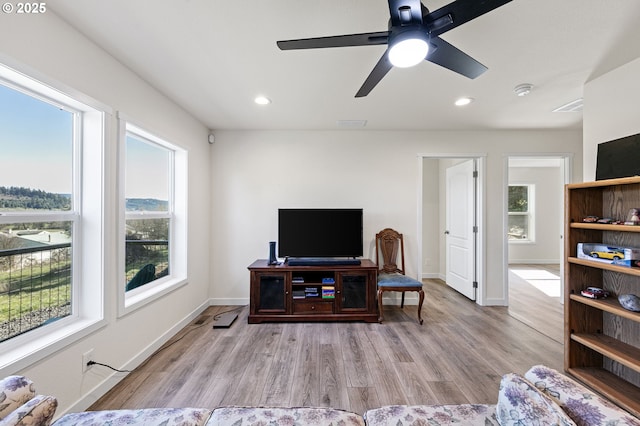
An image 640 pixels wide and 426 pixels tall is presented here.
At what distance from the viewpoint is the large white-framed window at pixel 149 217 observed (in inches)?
86.7

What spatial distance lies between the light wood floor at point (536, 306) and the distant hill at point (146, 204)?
439 cm

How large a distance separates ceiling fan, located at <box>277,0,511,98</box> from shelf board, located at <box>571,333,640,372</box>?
2.17 m

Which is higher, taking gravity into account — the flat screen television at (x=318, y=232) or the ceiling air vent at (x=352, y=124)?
the ceiling air vent at (x=352, y=124)

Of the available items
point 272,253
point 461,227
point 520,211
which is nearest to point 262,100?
point 272,253

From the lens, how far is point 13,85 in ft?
4.83

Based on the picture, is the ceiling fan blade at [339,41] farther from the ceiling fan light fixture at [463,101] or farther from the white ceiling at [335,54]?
the ceiling fan light fixture at [463,101]

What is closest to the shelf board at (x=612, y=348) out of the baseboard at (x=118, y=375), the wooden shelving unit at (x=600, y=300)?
the wooden shelving unit at (x=600, y=300)

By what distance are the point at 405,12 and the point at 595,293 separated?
2408 mm

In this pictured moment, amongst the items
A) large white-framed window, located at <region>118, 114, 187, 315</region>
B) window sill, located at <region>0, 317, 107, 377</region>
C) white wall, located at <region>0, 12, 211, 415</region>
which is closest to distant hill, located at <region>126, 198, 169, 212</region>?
large white-framed window, located at <region>118, 114, 187, 315</region>

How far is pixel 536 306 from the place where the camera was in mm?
3645

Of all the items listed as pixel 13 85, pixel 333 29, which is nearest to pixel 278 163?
pixel 333 29

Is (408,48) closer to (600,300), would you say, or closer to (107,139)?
(107,139)

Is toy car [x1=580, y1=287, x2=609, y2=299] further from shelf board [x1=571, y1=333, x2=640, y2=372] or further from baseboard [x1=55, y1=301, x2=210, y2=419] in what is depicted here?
baseboard [x1=55, y1=301, x2=210, y2=419]

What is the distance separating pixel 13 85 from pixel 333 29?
1.88m
